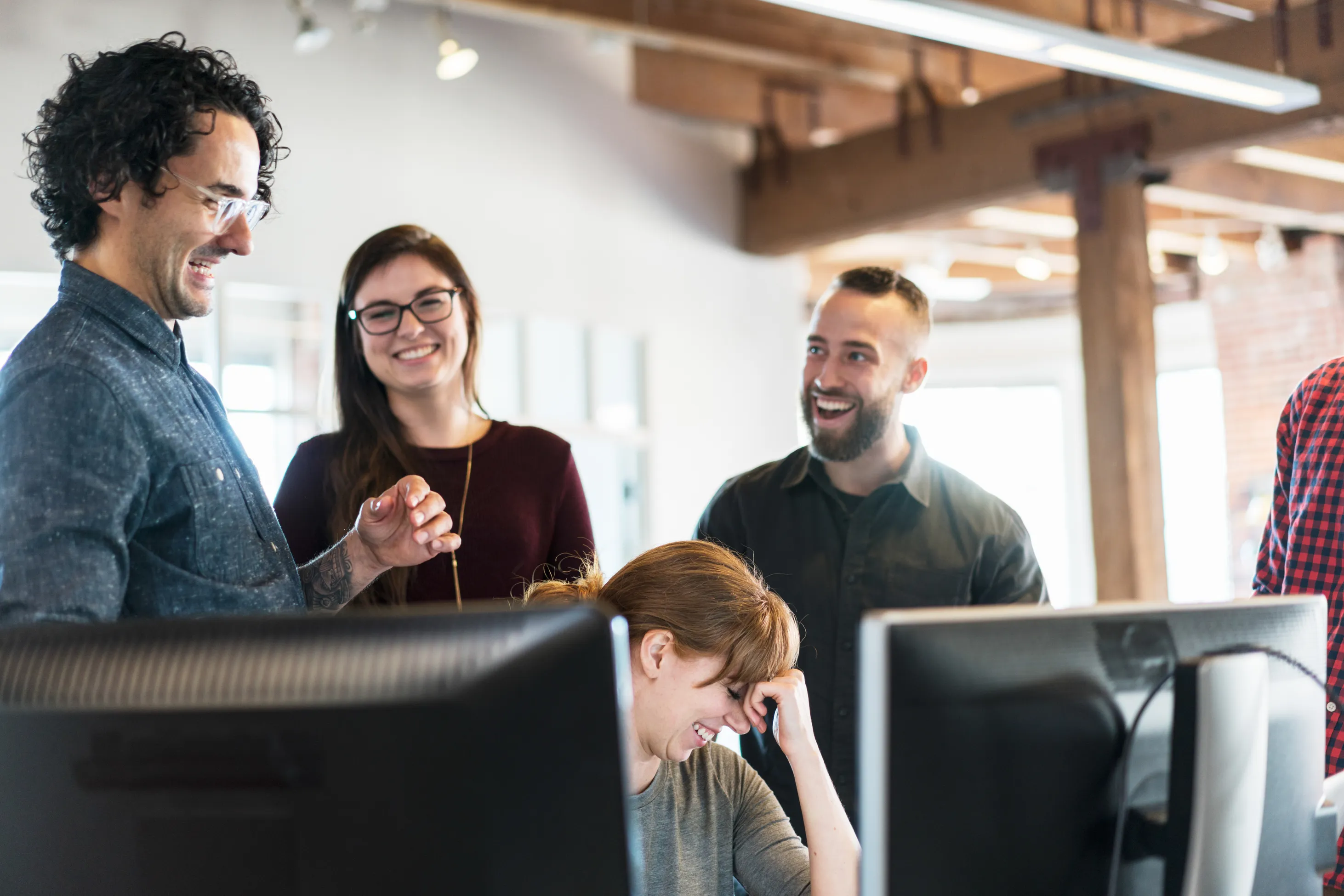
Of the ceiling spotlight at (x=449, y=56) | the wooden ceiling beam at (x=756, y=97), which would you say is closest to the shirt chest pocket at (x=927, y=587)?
the ceiling spotlight at (x=449, y=56)

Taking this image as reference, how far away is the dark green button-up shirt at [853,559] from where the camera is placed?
232cm

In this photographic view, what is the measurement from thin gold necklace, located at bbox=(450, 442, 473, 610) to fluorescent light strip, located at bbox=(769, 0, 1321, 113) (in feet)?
4.43

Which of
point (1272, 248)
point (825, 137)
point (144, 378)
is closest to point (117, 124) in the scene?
point (144, 378)

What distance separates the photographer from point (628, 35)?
16.1 feet

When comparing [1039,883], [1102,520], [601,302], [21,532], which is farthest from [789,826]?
[601,302]

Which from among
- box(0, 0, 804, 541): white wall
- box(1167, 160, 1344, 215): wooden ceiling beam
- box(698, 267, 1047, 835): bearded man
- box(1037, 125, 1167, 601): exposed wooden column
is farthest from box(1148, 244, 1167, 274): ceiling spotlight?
box(698, 267, 1047, 835): bearded man

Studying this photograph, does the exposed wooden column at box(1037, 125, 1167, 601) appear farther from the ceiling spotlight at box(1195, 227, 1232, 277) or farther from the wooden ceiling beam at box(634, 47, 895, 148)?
the ceiling spotlight at box(1195, 227, 1232, 277)

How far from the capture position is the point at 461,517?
2.19m

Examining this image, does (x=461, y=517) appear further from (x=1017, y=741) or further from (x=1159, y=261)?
(x=1159, y=261)

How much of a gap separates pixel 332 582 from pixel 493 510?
1.94ft

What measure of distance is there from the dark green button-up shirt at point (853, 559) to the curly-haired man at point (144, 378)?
1.01 metres

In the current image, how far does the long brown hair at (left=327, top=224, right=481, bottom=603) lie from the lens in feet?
6.94

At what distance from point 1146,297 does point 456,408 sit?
345cm

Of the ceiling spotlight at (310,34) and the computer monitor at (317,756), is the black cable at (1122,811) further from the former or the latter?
the ceiling spotlight at (310,34)
